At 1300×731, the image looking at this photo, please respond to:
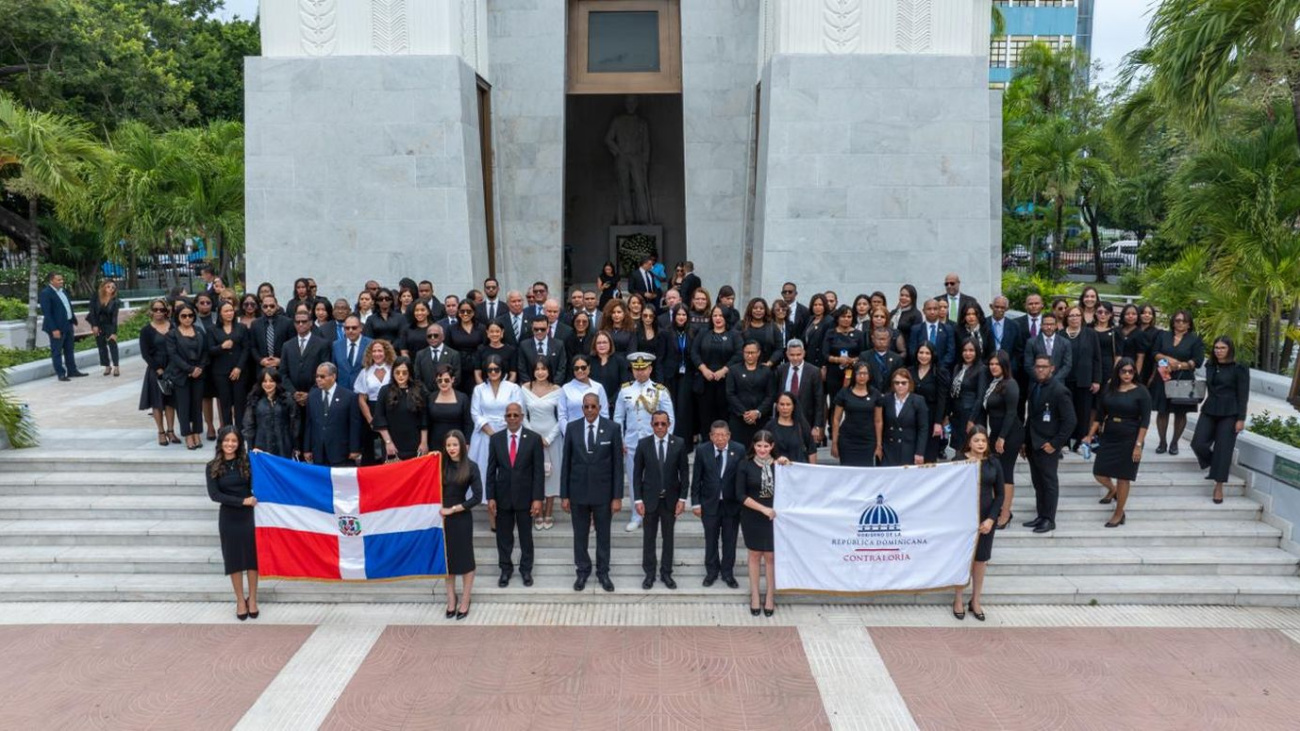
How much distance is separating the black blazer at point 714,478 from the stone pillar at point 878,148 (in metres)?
6.39

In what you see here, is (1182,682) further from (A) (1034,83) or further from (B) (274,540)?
(A) (1034,83)

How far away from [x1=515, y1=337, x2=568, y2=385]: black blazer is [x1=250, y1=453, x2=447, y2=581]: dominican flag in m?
1.86

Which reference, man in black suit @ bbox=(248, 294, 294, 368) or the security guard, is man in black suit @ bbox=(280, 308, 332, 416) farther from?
the security guard

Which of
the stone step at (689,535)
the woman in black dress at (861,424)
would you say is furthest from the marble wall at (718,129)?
the stone step at (689,535)

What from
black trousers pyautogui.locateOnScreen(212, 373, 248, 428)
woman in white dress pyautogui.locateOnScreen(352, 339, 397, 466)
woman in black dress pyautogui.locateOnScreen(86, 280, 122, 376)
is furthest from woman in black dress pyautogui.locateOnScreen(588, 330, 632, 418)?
woman in black dress pyautogui.locateOnScreen(86, 280, 122, 376)

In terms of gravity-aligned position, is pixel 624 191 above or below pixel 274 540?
above

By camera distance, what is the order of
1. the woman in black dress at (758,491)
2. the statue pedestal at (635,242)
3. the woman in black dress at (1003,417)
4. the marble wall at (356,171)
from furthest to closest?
the statue pedestal at (635,242) < the marble wall at (356,171) < the woman in black dress at (1003,417) < the woman in black dress at (758,491)

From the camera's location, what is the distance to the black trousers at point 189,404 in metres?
10.7

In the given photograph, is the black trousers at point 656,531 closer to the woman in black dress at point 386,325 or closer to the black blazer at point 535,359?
the black blazer at point 535,359

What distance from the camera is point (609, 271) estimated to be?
598 inches

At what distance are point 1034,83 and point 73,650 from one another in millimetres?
34949

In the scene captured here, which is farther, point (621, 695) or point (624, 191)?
point (624, 191)

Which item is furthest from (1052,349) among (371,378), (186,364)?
(186,364)

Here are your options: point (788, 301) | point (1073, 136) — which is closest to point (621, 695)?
point (788, 301)
